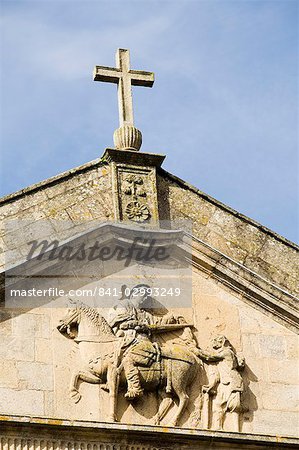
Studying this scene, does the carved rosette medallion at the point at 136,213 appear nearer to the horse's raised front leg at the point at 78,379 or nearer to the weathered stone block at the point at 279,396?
the horse's raised front leg at the point at 78,379

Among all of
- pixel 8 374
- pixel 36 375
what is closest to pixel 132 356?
pixel 36 375

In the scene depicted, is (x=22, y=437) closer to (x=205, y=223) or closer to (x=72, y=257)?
(x=72, y=257)

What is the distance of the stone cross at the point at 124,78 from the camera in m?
17.4

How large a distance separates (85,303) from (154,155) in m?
1.75

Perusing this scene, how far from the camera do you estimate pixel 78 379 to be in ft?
52.0

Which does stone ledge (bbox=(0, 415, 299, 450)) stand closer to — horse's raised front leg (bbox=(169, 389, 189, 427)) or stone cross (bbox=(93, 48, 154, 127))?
horse's raised front leg (bbox=(169, 389, 189, 427))

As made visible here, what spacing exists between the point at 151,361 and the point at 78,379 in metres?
0.72

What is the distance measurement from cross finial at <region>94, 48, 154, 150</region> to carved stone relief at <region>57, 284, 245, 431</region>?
164 centimetres

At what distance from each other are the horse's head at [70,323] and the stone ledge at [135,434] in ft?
3.27

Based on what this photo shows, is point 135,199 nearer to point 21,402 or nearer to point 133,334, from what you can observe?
point 133,334

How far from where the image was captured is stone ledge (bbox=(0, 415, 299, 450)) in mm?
15297

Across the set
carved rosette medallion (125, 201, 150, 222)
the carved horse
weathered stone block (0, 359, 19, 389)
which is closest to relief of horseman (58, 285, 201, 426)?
the carved horse

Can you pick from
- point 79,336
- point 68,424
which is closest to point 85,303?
point 79,336

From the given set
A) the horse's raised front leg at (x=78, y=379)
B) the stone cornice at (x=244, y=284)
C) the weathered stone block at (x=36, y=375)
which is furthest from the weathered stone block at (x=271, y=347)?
the weathered stone block at (x=36, y=375)
